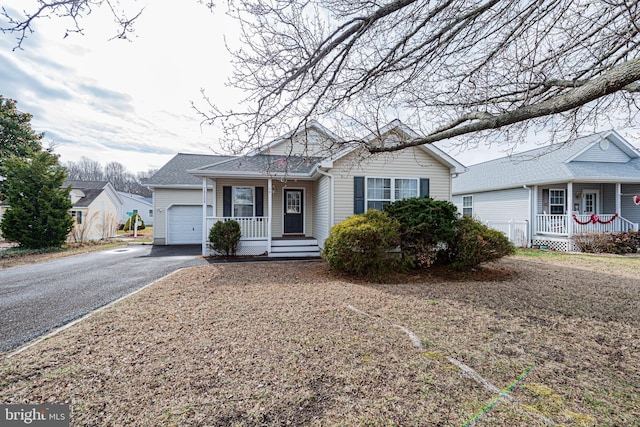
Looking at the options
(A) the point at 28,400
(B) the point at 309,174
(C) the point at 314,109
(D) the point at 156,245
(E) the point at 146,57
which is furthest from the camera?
(D) the point at 156,245

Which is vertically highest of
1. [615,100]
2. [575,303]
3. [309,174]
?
[615,100]

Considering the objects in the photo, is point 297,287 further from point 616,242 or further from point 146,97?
point 616,242

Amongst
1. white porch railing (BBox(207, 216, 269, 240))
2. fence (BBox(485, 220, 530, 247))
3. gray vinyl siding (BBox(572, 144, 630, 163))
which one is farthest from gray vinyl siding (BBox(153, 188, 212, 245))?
gray vinyl siding (BBox(572, 144, 630, 163))

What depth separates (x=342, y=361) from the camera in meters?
2.78

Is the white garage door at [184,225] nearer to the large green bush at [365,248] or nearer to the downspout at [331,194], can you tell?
the downspout at [331,194]

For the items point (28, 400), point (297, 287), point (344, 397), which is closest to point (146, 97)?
point (297, 287)

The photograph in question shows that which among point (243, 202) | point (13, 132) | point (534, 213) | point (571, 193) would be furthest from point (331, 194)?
point (13, 132)

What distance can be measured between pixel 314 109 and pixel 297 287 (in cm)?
355

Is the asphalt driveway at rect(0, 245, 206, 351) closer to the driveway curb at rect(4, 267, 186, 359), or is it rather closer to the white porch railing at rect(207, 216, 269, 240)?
the driveway curb at rect(4, 267, 186, 359)

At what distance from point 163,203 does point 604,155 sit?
22388 mm

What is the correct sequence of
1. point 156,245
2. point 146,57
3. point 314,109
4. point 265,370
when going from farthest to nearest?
1. point 156,245
2. point 314,109
3. point 146,57
4. point 265,370

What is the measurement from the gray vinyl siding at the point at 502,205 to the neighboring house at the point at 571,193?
5 cm

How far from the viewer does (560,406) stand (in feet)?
7.05

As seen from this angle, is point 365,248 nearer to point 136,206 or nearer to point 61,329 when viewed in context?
point 61,329
